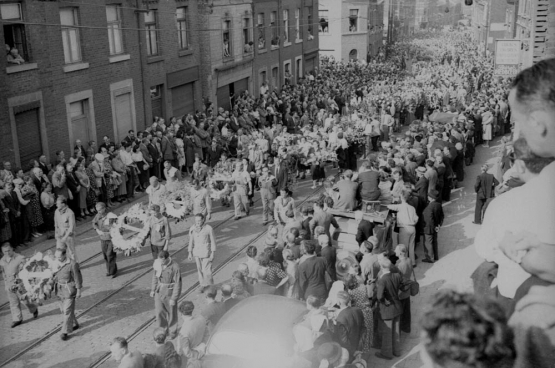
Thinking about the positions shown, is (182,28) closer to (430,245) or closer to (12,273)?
(430,245)

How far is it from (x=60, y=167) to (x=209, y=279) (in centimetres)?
612

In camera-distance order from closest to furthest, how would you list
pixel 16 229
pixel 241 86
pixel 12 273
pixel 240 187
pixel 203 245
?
pixel 12 273 → pixel 203 245 → pixel 16 229 → pixel 240 187 → pixel 241 86

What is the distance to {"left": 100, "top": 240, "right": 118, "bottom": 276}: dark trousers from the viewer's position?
1323 cm

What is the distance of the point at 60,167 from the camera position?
16.3m

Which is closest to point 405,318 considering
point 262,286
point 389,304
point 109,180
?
point 389,304

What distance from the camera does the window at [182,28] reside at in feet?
90.0

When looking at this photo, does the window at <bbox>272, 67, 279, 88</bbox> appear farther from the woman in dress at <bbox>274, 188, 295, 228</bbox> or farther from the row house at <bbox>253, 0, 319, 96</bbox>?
the woman in dress at <bbox>274, 188, 295, 228</bbox>

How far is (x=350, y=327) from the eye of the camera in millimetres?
8578

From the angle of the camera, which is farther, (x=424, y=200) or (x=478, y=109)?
(x=478, y=109)

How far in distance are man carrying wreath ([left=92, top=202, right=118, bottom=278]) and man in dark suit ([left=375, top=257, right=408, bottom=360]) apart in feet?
19.5

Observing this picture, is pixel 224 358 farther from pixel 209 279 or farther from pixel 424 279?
pixel 424 279

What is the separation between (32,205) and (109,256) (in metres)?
3.35

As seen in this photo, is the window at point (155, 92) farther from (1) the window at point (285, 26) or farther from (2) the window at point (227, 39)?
(1) the window at point (285, 26)

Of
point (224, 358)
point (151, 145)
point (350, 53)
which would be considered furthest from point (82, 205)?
point (350, 53)
